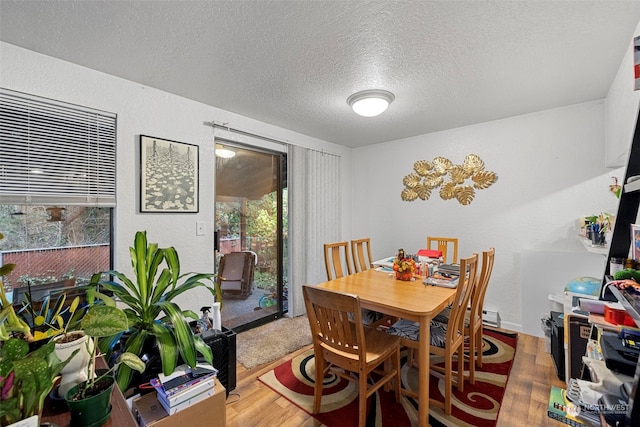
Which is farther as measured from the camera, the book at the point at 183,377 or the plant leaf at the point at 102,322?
the book at the point at 183,377

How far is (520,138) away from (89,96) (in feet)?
13.2

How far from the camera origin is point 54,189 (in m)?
1.87

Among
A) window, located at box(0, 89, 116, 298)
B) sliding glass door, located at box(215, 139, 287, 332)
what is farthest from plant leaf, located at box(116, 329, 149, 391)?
sliding glass door, located at box(215, 139, 287, 332)

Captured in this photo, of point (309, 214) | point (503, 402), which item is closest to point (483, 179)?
point (309, 214)

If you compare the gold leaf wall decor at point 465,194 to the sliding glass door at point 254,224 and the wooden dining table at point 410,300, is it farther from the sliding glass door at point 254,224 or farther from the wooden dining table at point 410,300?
the sliding glass door at point 254,224

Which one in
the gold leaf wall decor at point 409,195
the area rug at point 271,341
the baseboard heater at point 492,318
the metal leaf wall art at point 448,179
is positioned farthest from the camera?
the gold leaf wall decor at point 409,195

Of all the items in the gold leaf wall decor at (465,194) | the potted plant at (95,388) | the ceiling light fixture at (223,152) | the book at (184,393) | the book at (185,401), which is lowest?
the book at (185,401)

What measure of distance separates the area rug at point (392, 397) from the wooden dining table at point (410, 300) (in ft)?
0.78

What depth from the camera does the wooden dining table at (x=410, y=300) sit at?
1.60 metres

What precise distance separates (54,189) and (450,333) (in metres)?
2.83

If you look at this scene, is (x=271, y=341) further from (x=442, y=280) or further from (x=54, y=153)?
(x=54, y=153)

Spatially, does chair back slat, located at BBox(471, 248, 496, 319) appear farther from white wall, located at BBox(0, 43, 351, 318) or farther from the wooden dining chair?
white wall, located at BBox(0, 43, 351, 318)

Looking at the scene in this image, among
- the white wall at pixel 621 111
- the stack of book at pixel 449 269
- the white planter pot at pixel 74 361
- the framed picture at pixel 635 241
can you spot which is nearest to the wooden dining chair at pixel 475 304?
the stack of book at pixel 449 269

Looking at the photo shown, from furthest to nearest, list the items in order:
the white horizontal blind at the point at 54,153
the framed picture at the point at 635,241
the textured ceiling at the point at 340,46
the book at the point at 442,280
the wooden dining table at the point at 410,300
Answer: the book at the point at 442,280 < the white horizontal blind at the point at 54,153 < the wooden dining table at the point at 410,300 < the textured ceiling at the point at 340,46 < the framed picture at the point at 635,241
